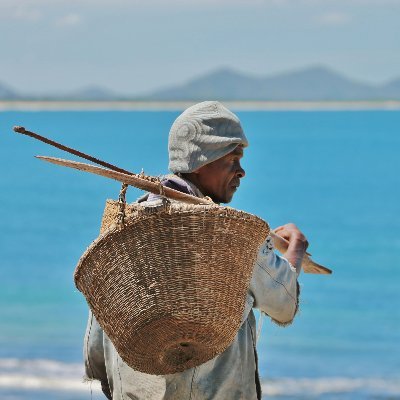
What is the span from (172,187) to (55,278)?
13569 mm

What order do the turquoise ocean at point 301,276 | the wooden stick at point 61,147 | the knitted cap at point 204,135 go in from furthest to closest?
the turquoise ocean at point 301,276, the knitted cap at point 204,135, the wooden stick at point 61,147

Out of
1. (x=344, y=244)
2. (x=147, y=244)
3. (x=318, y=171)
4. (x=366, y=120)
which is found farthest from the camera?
(x=366, y=120)

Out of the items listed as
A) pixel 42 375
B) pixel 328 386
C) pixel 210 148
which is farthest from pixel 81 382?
pixel 210 148

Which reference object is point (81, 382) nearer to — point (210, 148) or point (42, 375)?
point (42, 375)

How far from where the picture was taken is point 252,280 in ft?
12.2

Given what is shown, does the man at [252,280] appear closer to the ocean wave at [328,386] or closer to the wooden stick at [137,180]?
the wooden stick at [137,180]

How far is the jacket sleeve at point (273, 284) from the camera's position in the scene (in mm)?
3730

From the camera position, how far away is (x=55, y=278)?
56.2ft

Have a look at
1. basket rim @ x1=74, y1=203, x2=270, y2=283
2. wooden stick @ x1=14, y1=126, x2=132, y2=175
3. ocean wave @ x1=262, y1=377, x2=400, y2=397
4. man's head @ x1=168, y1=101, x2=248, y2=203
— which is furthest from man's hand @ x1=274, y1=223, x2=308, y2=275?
ocean wave @ x1=262, y1=377, x2=400, y2=397

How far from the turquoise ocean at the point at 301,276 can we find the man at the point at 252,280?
544 millimetres

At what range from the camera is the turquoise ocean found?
11.2 meters

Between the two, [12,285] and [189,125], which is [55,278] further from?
[189,125]

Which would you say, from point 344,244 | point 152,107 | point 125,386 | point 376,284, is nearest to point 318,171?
point 344,244

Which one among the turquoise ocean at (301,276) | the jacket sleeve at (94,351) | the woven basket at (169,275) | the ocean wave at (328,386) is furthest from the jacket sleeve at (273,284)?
the ocean wave at (328,386)
